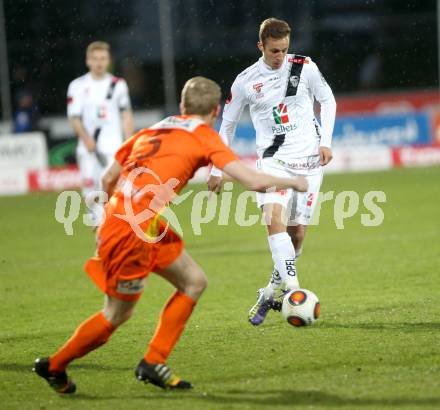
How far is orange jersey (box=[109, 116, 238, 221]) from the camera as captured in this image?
596cm

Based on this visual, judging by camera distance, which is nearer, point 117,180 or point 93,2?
point 117,180

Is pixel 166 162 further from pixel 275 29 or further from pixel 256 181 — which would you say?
pixel 275 29

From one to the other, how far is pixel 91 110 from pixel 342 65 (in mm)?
16762

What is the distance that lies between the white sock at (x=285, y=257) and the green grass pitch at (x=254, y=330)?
419 mm

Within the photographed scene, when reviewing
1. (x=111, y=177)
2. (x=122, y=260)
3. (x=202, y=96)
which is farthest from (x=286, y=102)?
(x=122, y=260)

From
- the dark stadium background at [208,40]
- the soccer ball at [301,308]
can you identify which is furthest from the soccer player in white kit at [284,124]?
the dark stadium background at [208,40]

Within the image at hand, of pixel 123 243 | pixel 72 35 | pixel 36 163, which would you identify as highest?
pixel 123 243

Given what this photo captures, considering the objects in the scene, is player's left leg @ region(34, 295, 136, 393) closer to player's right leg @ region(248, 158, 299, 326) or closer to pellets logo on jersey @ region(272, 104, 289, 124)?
player's right leg @ region(248, 158, 299, 326)

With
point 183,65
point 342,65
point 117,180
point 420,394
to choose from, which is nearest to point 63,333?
point 117,180

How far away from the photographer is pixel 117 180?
6074mm

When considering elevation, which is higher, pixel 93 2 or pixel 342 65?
pixel 93 2

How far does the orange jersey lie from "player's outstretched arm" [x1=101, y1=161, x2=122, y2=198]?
4cm

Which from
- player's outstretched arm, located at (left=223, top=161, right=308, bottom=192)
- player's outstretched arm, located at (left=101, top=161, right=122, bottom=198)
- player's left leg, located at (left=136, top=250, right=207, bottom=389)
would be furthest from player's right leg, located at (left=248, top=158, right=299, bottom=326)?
player's outstretched arm, located at (left=101, top=161, right=122, bottom=198)

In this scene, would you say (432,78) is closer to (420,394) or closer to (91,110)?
(91,110)
